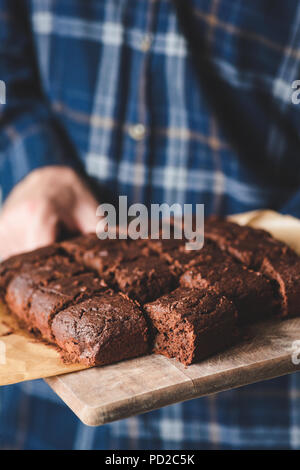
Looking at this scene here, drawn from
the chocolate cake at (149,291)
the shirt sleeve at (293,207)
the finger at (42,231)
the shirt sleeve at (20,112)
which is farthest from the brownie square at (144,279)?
the shirt sleeve at (20,112)

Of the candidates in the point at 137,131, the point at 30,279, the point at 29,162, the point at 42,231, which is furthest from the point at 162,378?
the point at 29,162

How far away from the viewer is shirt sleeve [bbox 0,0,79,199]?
2.11 meters

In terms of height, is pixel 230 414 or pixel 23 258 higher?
pixel 23 258

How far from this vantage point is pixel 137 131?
6.50 feet

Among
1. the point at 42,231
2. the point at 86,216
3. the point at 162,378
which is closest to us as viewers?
the point at 162,378

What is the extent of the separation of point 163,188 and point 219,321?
0.89 m

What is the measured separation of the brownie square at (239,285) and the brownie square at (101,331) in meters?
0.20

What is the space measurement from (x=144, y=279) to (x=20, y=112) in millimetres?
1214

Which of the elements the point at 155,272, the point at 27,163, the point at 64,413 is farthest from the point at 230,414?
the point at 27,163

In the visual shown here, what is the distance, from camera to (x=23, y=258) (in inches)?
59.0

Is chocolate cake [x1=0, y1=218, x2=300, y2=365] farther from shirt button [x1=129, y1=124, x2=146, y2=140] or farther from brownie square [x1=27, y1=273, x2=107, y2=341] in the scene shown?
shirt button [x1=129, y1=124, x2=146, y2=140]

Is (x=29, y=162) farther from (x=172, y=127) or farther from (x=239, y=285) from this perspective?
(x=239, y=285)

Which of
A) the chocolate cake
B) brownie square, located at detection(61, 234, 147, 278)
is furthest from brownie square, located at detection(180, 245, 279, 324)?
brownie square, located at detection(61, 234, 147, 278)

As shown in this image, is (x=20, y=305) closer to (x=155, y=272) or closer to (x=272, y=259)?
(x=155, y=272)
